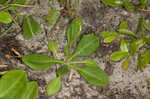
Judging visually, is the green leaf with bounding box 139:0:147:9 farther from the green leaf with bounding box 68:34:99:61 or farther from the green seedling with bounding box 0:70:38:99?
the green seedling with bounding box 0:70:38:99

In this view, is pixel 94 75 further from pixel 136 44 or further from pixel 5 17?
pixel 5 17

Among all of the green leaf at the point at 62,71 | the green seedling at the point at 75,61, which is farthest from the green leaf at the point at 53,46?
the green leaf at the point at 62,71

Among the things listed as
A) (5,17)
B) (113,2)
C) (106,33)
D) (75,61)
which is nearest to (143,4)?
(113,2)

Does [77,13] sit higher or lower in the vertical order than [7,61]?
higher

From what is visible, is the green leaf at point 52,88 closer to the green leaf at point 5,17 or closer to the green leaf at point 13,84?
the green leaf at point 13,84

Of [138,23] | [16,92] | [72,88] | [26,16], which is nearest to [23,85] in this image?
[16,92]

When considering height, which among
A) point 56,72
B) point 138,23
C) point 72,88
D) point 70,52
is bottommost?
point 72,88

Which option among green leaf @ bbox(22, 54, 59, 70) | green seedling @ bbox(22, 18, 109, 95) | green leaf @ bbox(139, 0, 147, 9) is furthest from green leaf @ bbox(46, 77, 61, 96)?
green leaf @ bbox(139, 0, 147, 9)

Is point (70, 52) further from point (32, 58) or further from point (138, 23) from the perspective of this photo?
point (138, 23)
